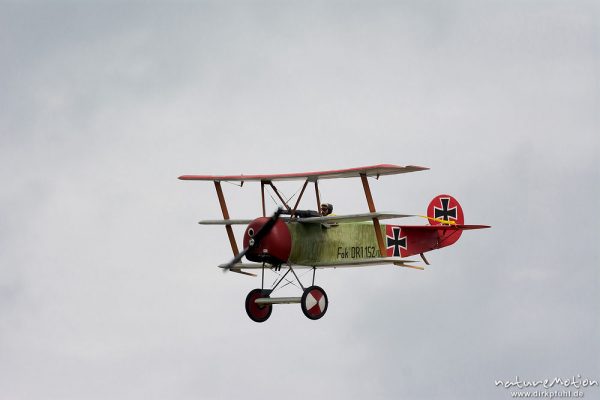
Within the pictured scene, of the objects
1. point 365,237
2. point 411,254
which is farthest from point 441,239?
point 365,237

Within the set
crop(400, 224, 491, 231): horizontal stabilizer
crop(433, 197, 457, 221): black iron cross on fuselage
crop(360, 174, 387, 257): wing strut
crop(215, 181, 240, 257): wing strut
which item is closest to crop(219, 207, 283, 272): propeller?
crop(360, 174, 387, 257): wing strut

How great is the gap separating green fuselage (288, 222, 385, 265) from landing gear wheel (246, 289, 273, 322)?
1.28 m

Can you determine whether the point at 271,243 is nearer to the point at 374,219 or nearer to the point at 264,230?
the point at 264,230

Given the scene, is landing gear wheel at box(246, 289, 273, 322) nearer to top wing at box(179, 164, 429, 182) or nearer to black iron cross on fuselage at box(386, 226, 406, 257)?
top wing at box(179, 164, 429, 182)

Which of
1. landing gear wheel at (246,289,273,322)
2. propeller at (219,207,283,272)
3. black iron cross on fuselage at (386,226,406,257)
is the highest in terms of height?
propeller at (219,207,283,272)

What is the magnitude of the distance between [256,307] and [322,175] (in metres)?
3.34

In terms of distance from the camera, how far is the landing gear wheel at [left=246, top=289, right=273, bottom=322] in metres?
30.4

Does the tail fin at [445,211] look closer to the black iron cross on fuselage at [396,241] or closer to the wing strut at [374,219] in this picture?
the black iron cross on fuselage at [396,241]

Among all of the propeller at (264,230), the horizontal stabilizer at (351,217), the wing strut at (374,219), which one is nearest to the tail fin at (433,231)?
the wing strut at (374,219)

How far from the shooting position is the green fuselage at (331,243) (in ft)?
97.2

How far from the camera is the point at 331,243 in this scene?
98.8 feet

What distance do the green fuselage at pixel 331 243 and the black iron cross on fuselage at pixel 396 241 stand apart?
128 centimetres

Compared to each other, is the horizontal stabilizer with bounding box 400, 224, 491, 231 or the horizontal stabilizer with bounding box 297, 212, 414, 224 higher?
the horizontal stabilizer with bounding box 297, 212, 414, 224

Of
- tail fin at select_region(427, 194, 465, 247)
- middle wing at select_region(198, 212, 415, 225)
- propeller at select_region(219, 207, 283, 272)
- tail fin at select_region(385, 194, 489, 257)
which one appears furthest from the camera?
tail fin at select_region(427, 194, 465, 247)
